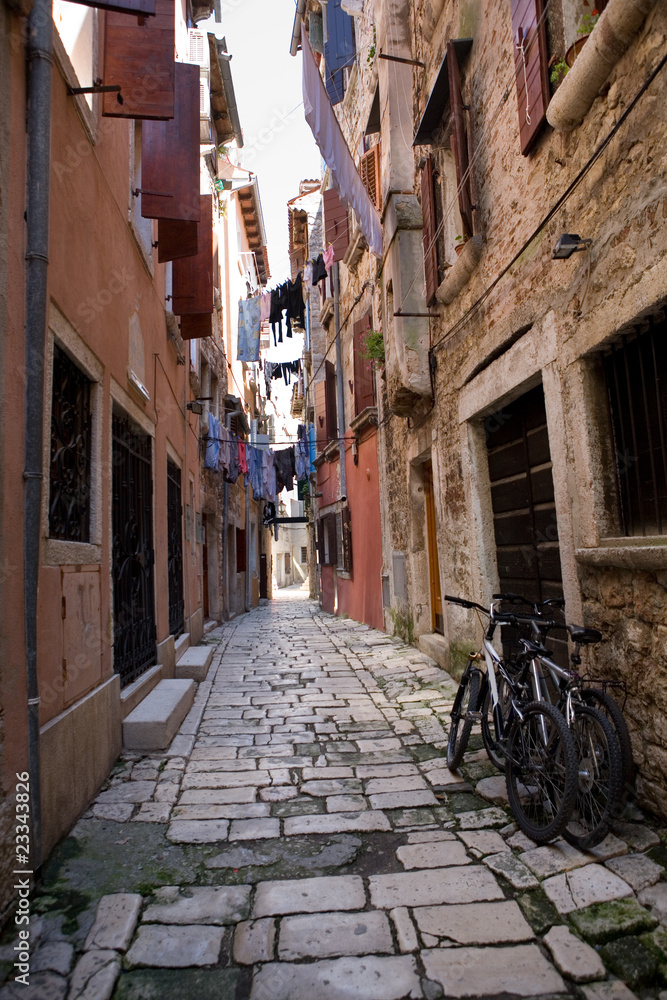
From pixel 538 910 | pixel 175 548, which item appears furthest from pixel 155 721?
pixel 175 548

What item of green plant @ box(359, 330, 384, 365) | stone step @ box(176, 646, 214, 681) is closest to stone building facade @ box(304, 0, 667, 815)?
green plant @ box(359, 330, 384, 365)

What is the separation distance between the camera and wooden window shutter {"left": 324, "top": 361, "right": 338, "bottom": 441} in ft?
50.3

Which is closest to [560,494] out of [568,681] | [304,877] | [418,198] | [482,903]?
[568,681]

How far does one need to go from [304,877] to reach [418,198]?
23.1 ft

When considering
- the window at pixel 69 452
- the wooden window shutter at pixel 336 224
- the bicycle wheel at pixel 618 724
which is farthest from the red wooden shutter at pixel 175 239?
the wooden window shutter at pixel 336 224

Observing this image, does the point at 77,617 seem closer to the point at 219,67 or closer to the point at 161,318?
the point at 161,318

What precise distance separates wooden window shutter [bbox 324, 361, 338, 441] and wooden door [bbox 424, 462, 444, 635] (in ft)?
23.2

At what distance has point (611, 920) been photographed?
7.41 feet

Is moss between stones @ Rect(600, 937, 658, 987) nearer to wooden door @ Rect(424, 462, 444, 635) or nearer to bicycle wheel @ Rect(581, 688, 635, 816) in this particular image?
bicycle wheel @ Rect(581, 688, 635, 816)

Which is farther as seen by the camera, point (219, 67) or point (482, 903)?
point (219, 67)

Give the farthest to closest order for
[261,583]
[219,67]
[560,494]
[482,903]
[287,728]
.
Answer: [261,583] < [219,67] < [287,728] < [560,494] < [482,903]

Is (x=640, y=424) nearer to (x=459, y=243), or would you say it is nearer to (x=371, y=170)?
(x=459, y=243)

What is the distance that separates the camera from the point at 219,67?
13.3 m

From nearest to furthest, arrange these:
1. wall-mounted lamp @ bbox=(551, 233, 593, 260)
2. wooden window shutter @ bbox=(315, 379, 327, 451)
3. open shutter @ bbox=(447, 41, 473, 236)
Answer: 1. wall-mounted lamp @ bbox=(551, 233, 593, 260)
2. open shutter @ bbox=(447, 41, 473, 236)
3. wooden window shutter @ bbox=(315, 379, 327, 451)
